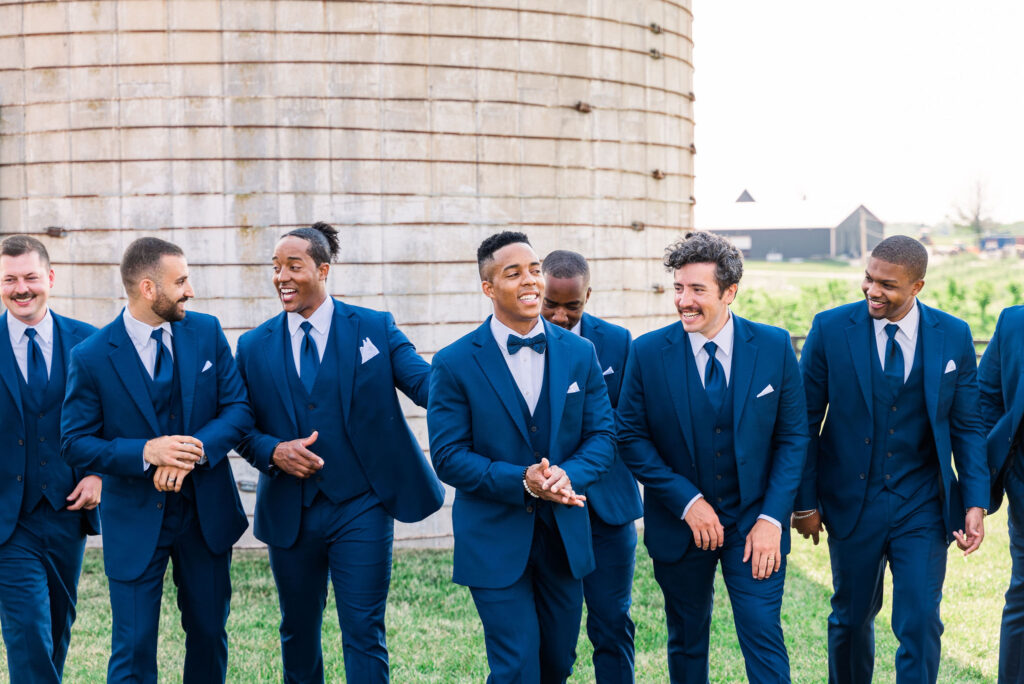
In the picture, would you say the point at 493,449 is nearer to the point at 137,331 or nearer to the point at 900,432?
the point at 137,331

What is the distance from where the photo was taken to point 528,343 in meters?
4.16

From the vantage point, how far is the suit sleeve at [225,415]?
4.46 metres

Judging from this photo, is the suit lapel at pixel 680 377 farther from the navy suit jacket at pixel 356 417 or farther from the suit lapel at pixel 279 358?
the suit lapel at pixel 279 358

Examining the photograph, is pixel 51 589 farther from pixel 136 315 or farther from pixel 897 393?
pixel 897 393

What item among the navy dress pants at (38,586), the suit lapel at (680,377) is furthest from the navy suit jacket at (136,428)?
the suit lapel at (680,377)

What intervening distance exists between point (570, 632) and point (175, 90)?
5908 mm

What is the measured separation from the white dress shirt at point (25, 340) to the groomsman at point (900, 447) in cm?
351

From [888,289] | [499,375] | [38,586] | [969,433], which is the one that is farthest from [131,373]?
[969,433]

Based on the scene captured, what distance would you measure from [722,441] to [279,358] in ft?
6.58

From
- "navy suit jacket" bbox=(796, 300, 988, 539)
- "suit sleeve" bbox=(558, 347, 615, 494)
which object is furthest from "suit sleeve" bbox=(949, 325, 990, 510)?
"suit sleeve" bbox=(558, 347, 615, 494)

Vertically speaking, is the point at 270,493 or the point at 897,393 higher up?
the point at 897,393

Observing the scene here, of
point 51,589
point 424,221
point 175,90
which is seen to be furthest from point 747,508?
point 175,90

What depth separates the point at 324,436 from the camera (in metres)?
4.70

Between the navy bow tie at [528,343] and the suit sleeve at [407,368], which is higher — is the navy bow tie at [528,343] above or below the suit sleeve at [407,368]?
above
